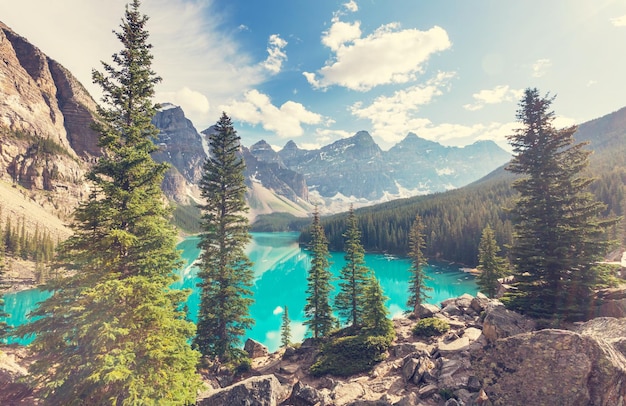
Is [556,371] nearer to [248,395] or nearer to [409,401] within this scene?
[409,401]

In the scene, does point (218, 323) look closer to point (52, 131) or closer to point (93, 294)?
point (93, 294)

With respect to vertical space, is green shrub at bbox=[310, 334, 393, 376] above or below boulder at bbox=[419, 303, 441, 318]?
below

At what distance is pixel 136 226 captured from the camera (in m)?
12.6

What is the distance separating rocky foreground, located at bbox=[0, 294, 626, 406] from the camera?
9445 millimetres

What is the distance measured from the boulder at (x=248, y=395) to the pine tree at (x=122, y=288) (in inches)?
56.4

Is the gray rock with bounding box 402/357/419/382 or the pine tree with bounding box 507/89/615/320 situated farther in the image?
the pine tree with bounding box 507/89/615/320

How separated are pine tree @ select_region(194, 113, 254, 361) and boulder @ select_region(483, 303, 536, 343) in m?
17.5

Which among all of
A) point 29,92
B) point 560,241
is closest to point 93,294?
point 560,241

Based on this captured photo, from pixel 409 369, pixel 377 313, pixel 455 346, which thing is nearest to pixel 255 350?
pixel 377 313

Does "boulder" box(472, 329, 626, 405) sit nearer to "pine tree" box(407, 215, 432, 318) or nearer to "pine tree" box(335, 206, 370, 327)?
"pine tree" box(335, 206, 370, 327)

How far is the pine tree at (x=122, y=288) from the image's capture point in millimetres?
10289

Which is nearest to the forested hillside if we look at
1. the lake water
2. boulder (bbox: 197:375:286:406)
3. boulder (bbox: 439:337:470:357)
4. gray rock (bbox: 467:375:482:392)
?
the lake water

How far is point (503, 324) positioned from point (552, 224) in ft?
24.0

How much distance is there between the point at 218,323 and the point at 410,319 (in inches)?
700
